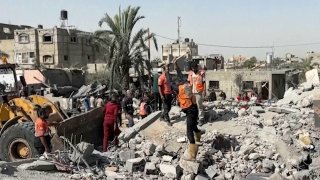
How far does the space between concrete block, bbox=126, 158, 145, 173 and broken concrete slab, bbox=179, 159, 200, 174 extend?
827 millimetres

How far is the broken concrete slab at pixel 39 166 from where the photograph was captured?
7.77 metres

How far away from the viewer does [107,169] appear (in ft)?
27.5

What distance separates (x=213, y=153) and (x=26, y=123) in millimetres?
3983

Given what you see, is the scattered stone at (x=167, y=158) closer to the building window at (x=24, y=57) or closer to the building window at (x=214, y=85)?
the building window at (x=214, y=85)

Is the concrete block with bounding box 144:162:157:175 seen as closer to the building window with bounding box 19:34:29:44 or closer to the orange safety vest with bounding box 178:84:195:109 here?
the orange safety vest with bounding box 178:84:195:109

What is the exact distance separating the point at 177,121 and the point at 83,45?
36.7 m

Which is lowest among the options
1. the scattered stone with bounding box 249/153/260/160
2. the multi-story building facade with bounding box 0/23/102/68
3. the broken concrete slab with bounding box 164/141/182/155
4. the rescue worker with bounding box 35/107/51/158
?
the scattered stone with bounding box 249/153/260/160

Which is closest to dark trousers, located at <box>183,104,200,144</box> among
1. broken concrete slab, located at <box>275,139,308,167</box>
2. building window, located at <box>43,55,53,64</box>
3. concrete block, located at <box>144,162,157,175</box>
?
concrete block, located at <box>144,162,157,175</box>

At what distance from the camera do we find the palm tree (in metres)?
23.7

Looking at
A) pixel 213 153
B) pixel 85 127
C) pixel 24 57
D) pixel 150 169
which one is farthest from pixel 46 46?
pixel 150 169

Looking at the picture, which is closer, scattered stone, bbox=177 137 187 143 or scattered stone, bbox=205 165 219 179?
scattered stone, bbox=205 165 219 179

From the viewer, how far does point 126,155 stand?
890cm

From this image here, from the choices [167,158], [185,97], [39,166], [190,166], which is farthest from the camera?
[167,158]

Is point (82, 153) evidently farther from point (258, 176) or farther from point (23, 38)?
point (23, 38)
